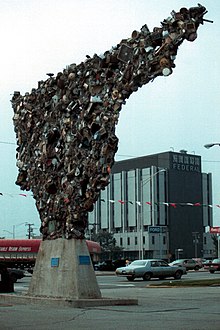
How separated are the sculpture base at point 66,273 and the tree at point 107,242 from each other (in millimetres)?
86495

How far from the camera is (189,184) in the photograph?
365 ft

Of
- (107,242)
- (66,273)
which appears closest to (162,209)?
(107,242)

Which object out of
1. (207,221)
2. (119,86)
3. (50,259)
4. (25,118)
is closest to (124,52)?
(119,86)

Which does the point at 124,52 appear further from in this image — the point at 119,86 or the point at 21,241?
the point at 21,241

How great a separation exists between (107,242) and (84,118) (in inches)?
3572

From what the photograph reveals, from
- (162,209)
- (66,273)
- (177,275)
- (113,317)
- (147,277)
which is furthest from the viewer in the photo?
(162,209)

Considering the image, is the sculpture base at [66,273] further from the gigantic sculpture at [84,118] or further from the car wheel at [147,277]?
the car wheel at [147,277]

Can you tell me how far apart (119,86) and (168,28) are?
230 centimetres

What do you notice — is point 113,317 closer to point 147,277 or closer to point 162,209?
point 147,277

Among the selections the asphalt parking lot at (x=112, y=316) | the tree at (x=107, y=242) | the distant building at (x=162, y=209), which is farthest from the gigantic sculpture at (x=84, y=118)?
the tree at (x=107, y=242)

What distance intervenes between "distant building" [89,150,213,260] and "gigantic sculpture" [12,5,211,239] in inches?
3089

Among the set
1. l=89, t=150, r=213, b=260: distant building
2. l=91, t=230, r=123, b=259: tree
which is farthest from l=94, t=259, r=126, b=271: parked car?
l=91, t=230, r=123, b=259: tree

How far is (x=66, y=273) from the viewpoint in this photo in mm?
19688

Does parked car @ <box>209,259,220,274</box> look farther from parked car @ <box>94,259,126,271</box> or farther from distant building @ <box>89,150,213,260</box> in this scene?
distant building @ <box>89,150,213,260</box>
